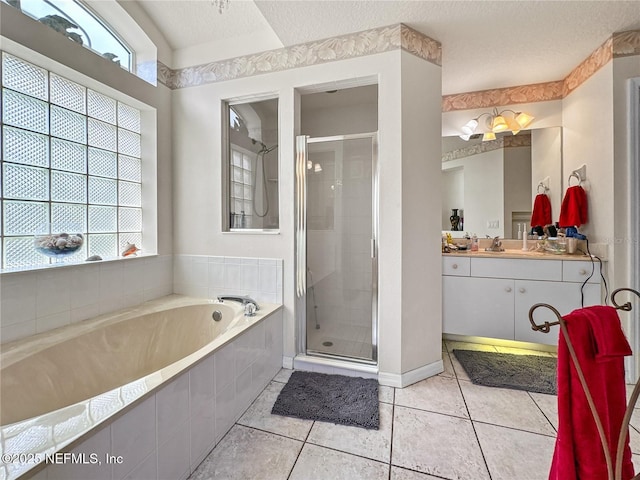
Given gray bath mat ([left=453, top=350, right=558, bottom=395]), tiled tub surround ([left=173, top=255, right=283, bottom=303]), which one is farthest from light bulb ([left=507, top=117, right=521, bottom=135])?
tiled tub surround ([left=173, top=255, right=283, bottom=303])

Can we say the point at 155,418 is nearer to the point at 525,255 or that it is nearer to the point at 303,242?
the point at 303,242

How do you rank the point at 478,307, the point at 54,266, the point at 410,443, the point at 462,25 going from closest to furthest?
the point at 410,443 → the point at 54,266 → the point at 462,25 → the point at 478,307

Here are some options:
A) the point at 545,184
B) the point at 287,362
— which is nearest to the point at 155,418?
the point at 287,362

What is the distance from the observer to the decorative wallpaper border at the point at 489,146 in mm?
2713

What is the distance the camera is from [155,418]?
1.09 m

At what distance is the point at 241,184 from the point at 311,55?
3.89ft

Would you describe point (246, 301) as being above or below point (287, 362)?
above

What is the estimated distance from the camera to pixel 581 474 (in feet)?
2.63

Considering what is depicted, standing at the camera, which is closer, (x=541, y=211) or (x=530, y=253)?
(x=530, y=253)

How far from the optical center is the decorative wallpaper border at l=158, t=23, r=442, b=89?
1911 millimetres

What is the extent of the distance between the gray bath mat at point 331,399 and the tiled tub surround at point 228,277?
0.66 m

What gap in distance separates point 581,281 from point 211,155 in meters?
3.25

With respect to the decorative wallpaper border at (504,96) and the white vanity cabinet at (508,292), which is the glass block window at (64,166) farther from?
the decorative wallpaper border at (504,96)

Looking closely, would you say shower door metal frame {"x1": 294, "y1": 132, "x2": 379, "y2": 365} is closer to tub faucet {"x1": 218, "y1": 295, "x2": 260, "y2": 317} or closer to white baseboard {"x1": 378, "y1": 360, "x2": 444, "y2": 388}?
white baseboard {"x1": 378, "y1": 360, "x2": 444, "y2": 388}
